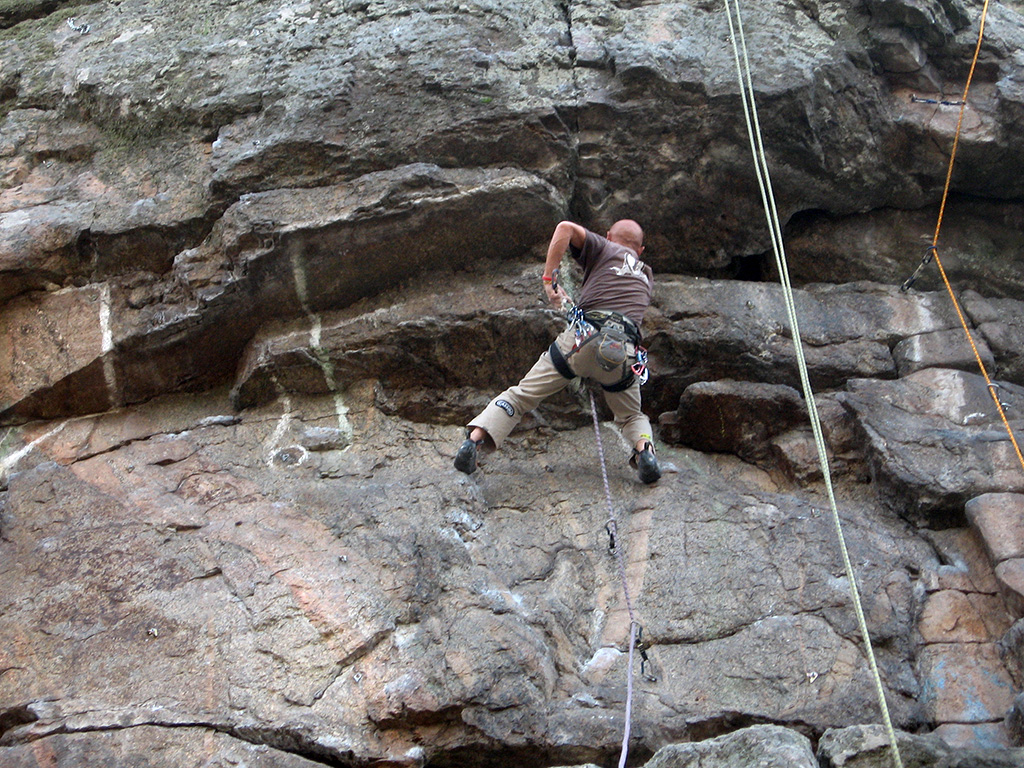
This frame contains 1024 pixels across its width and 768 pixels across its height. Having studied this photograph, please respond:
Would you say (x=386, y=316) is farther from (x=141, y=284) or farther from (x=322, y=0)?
(x=322, y=0)

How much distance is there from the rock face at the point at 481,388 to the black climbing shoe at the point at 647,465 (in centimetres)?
9

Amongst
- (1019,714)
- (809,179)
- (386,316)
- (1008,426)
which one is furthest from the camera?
(809,179)

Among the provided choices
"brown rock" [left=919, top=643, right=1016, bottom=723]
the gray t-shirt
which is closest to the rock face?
"brown rock" [left=919, top=643, right=1016, bottom=723]

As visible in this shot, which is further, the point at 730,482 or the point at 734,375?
the point at 734,375

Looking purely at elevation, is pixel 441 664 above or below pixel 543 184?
below

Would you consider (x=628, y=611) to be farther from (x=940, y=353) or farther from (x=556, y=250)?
(x=940, y=353)

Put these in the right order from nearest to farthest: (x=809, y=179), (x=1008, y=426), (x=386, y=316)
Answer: (x=1008, y=426) → (x=386, y=316) → (x=809, y=179)

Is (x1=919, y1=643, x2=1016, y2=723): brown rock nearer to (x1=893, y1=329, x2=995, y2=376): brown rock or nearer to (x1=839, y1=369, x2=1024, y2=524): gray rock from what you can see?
(x1=839, y1=369, x2=1024, y2=524): gray rock

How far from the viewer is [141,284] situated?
255 inches

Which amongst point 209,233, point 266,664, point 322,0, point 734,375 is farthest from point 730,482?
point 322,0

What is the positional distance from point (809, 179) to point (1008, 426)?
2247 mm

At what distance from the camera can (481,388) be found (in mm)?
6371

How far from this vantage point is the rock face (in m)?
4.52

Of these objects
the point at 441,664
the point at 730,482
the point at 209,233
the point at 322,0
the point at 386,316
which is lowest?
the point at 730,482
